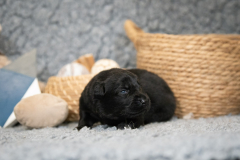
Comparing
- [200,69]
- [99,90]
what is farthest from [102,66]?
[200,69]

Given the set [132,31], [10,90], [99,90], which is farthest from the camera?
[132,31]

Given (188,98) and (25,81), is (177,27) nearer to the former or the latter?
(188,98)

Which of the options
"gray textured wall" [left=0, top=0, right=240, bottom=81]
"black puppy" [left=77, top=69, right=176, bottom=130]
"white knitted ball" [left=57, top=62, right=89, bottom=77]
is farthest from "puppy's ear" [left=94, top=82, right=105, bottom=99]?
"gray textured wall" [left=0, top=0, right=240, bottom=81]

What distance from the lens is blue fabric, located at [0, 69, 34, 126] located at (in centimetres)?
165

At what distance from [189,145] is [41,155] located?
0.46 metres

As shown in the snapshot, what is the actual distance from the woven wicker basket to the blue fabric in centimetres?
99

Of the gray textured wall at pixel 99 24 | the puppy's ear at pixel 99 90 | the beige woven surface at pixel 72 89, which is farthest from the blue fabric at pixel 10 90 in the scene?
the puppy's ear at pixel 99 90

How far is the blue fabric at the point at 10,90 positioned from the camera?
5.40ft

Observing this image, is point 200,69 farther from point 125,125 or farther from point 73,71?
point 73,71

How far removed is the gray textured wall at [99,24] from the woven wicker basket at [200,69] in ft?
2.31

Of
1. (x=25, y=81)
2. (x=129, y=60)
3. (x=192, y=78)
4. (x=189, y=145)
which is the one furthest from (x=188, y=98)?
(x=25, y=81)

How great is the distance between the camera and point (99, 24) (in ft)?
8.13

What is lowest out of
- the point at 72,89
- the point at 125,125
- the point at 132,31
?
the point at 125,125

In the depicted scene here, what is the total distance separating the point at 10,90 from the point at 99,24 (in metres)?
1.17
